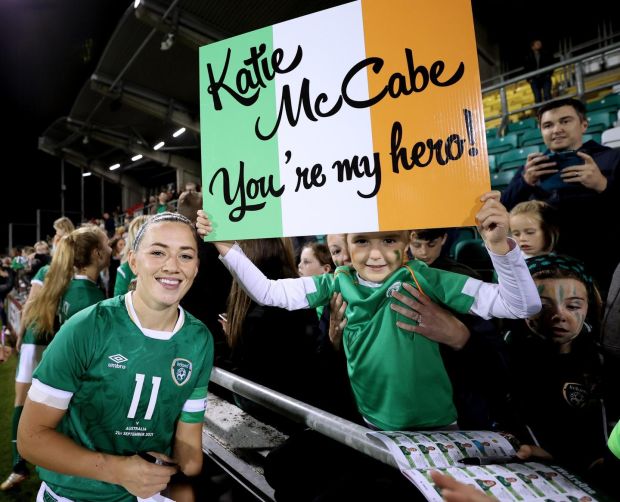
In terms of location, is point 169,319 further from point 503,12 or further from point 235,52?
point 503,12

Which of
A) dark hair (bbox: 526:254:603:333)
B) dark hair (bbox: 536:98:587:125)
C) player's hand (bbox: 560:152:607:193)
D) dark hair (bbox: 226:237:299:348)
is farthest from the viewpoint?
dark hair (bbox: 536:98:587:125)

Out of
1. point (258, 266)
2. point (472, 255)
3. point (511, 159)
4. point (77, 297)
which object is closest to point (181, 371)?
point (258, 266)

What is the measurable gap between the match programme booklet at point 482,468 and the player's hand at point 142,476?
675 mm

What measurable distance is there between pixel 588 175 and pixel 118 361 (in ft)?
6.99

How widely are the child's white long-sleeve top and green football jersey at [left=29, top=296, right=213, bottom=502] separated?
595 mm

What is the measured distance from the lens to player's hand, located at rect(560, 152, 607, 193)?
5.75 ft

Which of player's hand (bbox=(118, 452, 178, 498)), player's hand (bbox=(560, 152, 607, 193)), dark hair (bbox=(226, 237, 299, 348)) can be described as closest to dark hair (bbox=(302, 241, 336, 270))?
dark hair (bbox=(226, 237, 299, 348))

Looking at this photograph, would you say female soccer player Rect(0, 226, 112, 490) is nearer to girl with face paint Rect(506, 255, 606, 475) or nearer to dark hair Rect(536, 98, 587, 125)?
girl with face paint Rect(506, 255, 606, 475)

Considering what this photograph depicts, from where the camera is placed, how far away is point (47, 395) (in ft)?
3.57

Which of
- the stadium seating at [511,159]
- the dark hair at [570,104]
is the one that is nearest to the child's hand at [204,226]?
the dark hair at [570,104]

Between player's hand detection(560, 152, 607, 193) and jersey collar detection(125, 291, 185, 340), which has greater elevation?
player's hand detection(560, 152, 607, 193)

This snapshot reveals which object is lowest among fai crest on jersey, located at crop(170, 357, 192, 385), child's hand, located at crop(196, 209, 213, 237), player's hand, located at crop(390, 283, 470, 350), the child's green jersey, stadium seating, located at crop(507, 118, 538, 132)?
the child's green jersey

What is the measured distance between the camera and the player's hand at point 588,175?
5.75ft

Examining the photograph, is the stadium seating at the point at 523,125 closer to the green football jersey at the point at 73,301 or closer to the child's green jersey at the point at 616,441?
the child's green jersey at the point at 616,441
